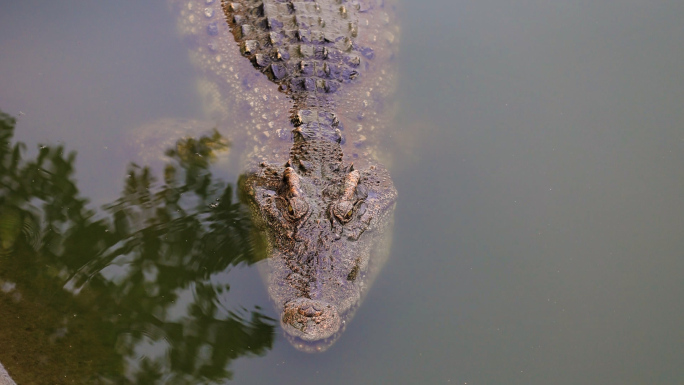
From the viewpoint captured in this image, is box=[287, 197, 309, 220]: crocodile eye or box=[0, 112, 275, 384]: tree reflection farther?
box=[287, 197, 309, 220]: crocodile eye

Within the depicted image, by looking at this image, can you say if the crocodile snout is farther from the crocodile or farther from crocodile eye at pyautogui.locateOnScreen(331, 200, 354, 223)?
crocodile eye at pyautogui.locateOnScreen(331, 200, 354, 223)

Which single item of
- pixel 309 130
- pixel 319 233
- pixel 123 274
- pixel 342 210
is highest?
pixel 309 130

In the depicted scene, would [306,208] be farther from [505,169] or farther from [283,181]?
[505,169]

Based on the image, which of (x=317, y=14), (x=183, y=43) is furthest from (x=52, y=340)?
(x=317, y=14)

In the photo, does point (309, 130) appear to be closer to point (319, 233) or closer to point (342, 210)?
point (342, 210)

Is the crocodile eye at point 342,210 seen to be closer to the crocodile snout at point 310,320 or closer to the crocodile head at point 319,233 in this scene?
the crocodile head at point 319,233

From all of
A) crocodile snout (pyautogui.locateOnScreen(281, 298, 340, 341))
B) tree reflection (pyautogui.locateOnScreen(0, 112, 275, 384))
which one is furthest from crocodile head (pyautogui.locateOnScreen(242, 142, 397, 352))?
tree reflection (pyautogui.locateOnScreen(0, 112, 275, 384))

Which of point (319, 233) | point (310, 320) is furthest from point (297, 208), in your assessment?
point (310, 320)
